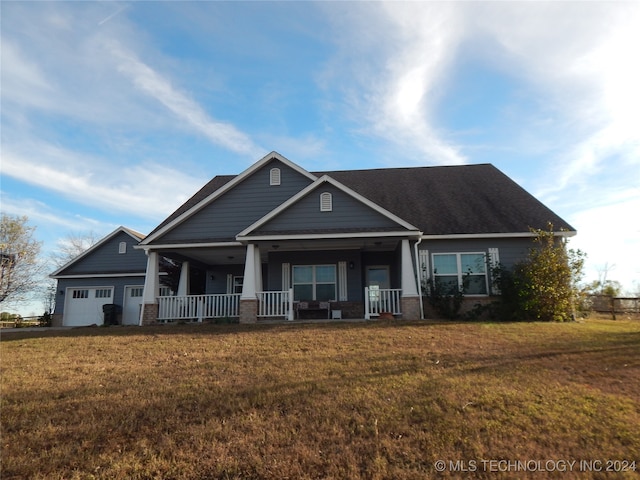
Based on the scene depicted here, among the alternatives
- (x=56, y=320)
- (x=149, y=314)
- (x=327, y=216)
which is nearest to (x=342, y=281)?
(x=327, y=216)

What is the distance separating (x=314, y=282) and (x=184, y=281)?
5.30 m

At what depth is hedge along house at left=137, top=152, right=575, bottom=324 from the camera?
45.4 ft

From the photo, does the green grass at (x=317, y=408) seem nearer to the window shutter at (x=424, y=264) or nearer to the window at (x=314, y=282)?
the window shutter at (x=424, y=264)

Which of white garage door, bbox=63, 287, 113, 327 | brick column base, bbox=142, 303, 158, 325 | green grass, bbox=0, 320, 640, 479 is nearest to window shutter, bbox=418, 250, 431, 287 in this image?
green grass, bbox=0, 320, 640, 479

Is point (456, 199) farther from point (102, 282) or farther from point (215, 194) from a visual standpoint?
point (102, 282)

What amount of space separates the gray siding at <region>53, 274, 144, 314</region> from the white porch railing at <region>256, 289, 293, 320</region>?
9.80 meters

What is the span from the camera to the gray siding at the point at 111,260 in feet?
70.4

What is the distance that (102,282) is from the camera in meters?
21.4

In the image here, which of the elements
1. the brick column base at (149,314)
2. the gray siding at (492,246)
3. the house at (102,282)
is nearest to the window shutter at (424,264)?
the gray siding at (492,246)

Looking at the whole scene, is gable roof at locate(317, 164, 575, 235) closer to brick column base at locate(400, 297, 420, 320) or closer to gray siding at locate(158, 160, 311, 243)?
brick column base at locate(400, 297, 420, 320)

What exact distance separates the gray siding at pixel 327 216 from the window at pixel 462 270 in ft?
10.2

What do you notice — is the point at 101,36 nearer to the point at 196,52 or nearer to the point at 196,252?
the point at 196,52

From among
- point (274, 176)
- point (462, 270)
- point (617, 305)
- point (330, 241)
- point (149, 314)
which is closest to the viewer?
point (330, 241)

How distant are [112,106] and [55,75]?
5.40 ft
